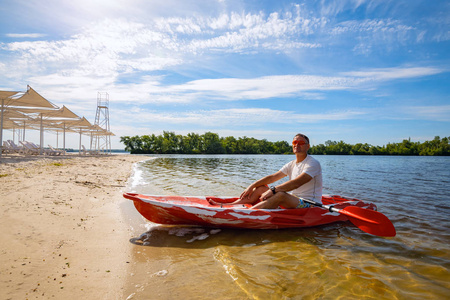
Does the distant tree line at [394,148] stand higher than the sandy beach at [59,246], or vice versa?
the distant tree line at [394,148]

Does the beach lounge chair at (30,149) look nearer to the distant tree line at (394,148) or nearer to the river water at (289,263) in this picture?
the river water at (289,263)

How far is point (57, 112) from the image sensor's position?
19.3 meters

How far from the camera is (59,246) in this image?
3.41m

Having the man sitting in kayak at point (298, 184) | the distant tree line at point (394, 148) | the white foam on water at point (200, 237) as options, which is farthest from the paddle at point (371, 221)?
the distant tree line at point (394, 148)

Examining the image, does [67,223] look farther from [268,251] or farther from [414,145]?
[414,145]

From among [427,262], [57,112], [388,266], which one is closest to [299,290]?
[388,266]

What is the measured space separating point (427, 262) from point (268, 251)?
2.25 meters

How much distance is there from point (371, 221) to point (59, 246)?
188 inches

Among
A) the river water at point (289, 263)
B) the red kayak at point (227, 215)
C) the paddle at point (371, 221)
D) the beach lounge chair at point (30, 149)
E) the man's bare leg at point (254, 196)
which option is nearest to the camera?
the river water at point (289, 263)

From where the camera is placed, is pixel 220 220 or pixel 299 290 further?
pixel 220 220

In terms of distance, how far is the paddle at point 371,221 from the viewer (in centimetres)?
409

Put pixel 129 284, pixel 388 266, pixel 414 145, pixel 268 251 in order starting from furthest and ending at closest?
pixel 414 145, pixel 268 251, pixel 388 266, pixel 129 284

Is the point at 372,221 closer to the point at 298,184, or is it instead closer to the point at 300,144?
the point at 298,184

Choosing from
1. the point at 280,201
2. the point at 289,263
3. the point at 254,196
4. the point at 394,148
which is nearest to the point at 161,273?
the point at 289,263
